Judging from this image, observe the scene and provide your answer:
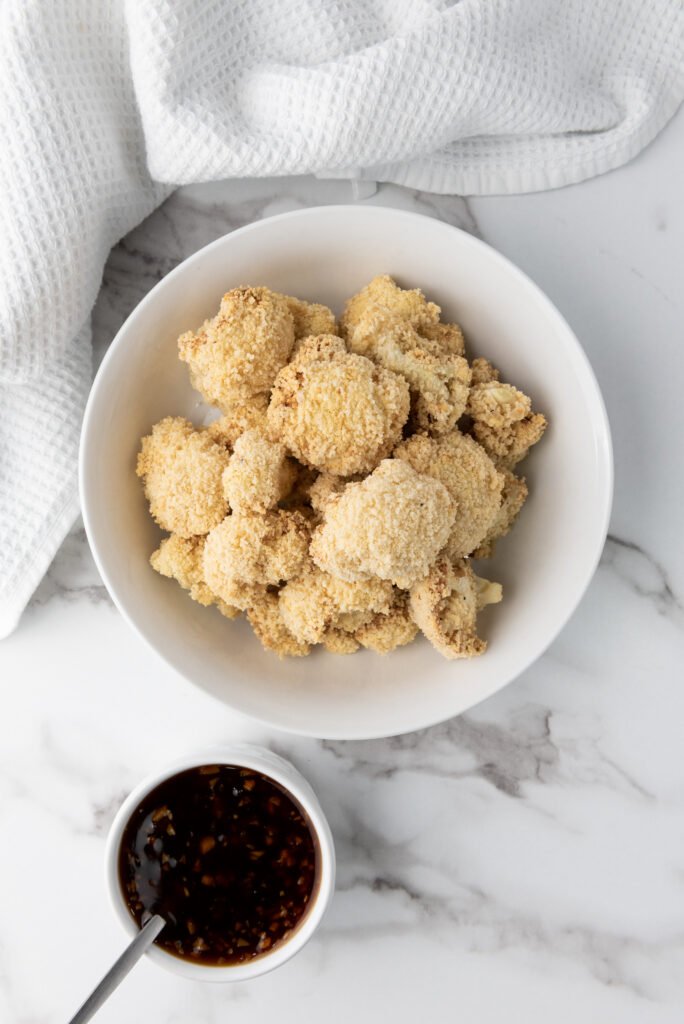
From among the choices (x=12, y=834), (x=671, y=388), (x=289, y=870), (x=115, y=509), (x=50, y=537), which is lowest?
(x=12, y=834)

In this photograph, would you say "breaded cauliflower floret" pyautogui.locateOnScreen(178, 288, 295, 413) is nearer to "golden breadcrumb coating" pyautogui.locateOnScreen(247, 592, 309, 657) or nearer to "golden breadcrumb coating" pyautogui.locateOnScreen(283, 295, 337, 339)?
"golden breadcrumb coating" pyautogui.locateOnScreen(283, 295, 337, 339)

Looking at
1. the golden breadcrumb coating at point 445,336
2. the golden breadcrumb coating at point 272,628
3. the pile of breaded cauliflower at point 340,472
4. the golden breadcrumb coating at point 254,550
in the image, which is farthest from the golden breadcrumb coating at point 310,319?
the golden breadcrumb coating at point 272,628

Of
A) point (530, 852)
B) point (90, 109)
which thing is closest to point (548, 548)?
point (530, 852)

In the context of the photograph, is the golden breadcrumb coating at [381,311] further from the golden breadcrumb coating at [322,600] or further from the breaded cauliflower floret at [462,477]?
the golden breadcrumb coating at [322,600]

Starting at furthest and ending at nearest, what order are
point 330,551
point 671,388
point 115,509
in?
point 671,388 < point 115,509 < point 330,551

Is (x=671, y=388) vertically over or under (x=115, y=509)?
over

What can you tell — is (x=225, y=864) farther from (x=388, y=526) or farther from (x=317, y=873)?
(x=388, y=526)

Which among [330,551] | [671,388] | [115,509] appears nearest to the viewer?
[330,551]

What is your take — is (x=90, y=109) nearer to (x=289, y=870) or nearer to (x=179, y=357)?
(x=179, y=357)
